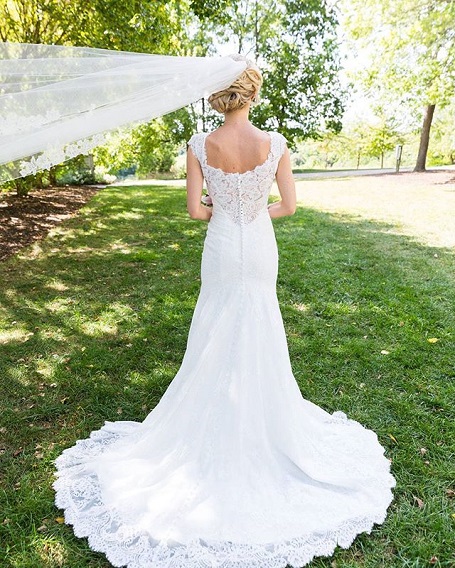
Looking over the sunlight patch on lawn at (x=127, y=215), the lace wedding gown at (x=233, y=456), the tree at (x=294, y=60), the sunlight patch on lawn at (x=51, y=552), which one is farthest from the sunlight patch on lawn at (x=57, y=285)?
the tree at (x=294, y=60)

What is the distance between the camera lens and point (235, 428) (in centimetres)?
313

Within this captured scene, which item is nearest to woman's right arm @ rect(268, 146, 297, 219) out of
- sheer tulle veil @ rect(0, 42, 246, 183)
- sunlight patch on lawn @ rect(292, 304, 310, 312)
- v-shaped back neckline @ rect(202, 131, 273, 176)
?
v-shaped back neckline @ rect(202, 131, 273, 176)

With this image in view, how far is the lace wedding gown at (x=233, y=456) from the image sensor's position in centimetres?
276

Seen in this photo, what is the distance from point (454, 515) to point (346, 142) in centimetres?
4631

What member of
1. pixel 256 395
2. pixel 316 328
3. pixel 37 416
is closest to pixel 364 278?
pixel 316 328

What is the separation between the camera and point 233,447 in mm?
3105

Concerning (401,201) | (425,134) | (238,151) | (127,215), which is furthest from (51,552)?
(425,134)

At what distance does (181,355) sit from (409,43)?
18.2 m

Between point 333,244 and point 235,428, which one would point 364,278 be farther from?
point 235,428

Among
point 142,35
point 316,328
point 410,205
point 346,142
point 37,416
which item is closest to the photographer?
point 37,416

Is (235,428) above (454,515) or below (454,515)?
above

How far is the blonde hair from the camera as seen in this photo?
111 inches

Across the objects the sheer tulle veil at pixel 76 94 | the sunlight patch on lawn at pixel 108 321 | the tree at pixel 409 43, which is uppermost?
the tree at pixel 409 43

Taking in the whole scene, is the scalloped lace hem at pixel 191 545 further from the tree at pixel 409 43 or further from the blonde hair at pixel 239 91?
the tree at pixel 409 43
